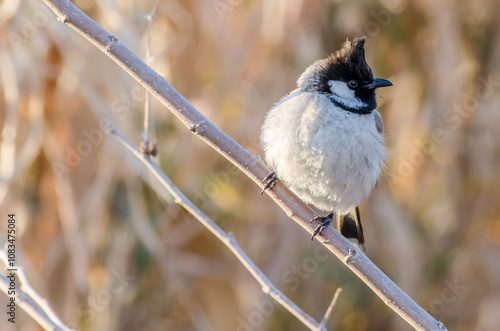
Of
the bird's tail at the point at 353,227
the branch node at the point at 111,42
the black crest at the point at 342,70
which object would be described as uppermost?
the black crest at the point at 342,70

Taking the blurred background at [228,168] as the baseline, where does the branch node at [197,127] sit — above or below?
below

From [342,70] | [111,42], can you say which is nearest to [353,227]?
[342,70]

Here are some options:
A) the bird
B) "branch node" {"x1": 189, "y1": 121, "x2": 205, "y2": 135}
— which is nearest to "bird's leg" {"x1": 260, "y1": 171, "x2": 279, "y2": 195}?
the bird

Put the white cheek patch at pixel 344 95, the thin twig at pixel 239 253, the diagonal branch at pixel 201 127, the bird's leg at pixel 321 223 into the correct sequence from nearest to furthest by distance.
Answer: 1. the diagonal branch at pixel 201 127
2. the thin twig at pixel 239 253
3. the bird's leg at pixel 321 223
4. the white cheek patch at pixel 344 95

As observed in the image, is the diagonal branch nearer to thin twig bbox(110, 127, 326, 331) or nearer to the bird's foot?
the bird's foot

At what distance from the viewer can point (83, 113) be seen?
3.12 metres

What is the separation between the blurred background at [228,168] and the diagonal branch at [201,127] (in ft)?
3.85

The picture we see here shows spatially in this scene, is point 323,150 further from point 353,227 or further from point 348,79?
point 353,227

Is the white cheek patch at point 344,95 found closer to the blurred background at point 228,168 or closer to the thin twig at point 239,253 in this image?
the blurred background at point 228,168

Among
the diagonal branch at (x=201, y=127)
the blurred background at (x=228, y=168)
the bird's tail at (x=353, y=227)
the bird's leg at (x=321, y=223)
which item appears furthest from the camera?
the blurred background at (x=228, y=168)

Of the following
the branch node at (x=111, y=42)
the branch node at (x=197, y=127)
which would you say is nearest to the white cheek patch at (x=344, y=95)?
the branch node at (x=197, y=127)

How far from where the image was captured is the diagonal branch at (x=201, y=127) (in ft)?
5.38

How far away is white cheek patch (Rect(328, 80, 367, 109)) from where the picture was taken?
2432 millimetres

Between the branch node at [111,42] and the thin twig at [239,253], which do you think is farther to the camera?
the thin twig at [239,253]
